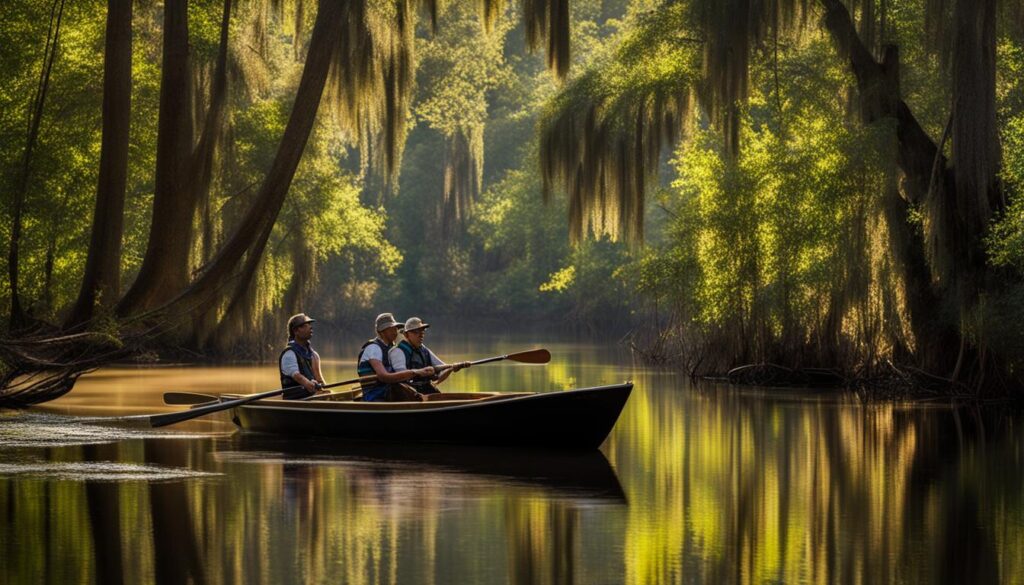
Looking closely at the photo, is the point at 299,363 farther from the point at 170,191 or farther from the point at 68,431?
the point at 170,191

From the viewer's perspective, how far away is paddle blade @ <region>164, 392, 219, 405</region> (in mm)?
19016

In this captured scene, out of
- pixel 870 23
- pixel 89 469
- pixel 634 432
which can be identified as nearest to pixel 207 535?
pixel 89 469

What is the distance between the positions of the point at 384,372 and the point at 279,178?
311 centimetres

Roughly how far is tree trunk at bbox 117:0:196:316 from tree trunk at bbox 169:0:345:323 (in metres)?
0.52

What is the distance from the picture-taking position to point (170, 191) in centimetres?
1936

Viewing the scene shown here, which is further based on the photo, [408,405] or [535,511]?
[408,405]

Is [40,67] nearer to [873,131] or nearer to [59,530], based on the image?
[873,131]

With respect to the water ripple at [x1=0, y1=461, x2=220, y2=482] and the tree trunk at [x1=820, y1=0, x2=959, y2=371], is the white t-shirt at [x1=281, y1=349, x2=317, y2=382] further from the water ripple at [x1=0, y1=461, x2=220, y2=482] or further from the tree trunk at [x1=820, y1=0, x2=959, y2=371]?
the tree trunk at [x1=820, y1=0, x2=959, y2=371]

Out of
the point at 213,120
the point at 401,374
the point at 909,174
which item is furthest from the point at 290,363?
the point at 909,174

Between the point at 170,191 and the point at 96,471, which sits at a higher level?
the point at 170,191

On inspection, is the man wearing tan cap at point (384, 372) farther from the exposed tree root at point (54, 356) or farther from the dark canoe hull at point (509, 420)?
the exposed tree root at point (54, 356)

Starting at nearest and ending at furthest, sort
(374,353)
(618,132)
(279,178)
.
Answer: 1. (374,353)
2. (279,178)
3. (618,132)

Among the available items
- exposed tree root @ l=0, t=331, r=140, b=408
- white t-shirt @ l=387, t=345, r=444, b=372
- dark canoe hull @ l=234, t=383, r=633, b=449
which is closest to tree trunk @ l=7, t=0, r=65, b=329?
exposed tree root @ l=0, t=331, r=140, b=408

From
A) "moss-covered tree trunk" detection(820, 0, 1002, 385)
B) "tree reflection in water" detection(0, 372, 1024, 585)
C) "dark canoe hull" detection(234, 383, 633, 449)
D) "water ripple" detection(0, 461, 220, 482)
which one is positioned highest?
"moss-covered tree trunk" detection(820, 0, 1002, 385)
